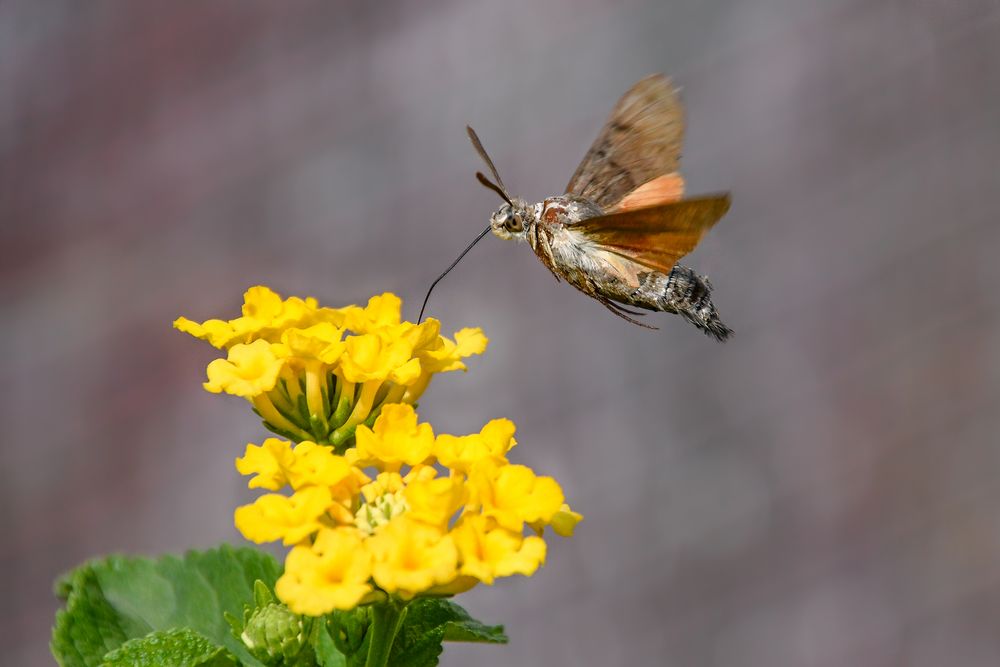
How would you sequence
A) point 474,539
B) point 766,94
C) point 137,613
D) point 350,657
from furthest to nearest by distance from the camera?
point 766,94, point 137,613, point 350,657, point 474,539

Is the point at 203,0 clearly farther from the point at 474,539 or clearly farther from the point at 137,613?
the point at 474,539

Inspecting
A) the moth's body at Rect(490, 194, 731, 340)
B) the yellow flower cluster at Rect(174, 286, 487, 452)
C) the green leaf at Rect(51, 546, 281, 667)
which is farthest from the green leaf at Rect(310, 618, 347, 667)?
the moth's body at Rect(490, 194, 731, 340)

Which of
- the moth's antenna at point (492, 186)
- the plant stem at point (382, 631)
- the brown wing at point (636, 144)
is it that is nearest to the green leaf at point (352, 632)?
the plant stem at point (382, 631)

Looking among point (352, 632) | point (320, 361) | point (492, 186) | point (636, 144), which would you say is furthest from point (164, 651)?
point (636, 144)

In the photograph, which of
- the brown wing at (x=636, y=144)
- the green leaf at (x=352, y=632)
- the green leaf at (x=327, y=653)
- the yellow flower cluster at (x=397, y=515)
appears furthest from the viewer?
the brown wing at (x=636, y=144)

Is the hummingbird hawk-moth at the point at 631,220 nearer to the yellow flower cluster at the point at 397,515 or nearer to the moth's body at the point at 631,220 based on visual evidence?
the moth's body at the point at 631,220

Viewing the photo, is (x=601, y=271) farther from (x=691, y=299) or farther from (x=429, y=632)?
(x=429, y=632)

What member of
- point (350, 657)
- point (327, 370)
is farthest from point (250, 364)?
point (350, 657)

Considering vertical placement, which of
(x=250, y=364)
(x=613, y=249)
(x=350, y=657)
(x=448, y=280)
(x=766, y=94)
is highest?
(x=766, y=94)
